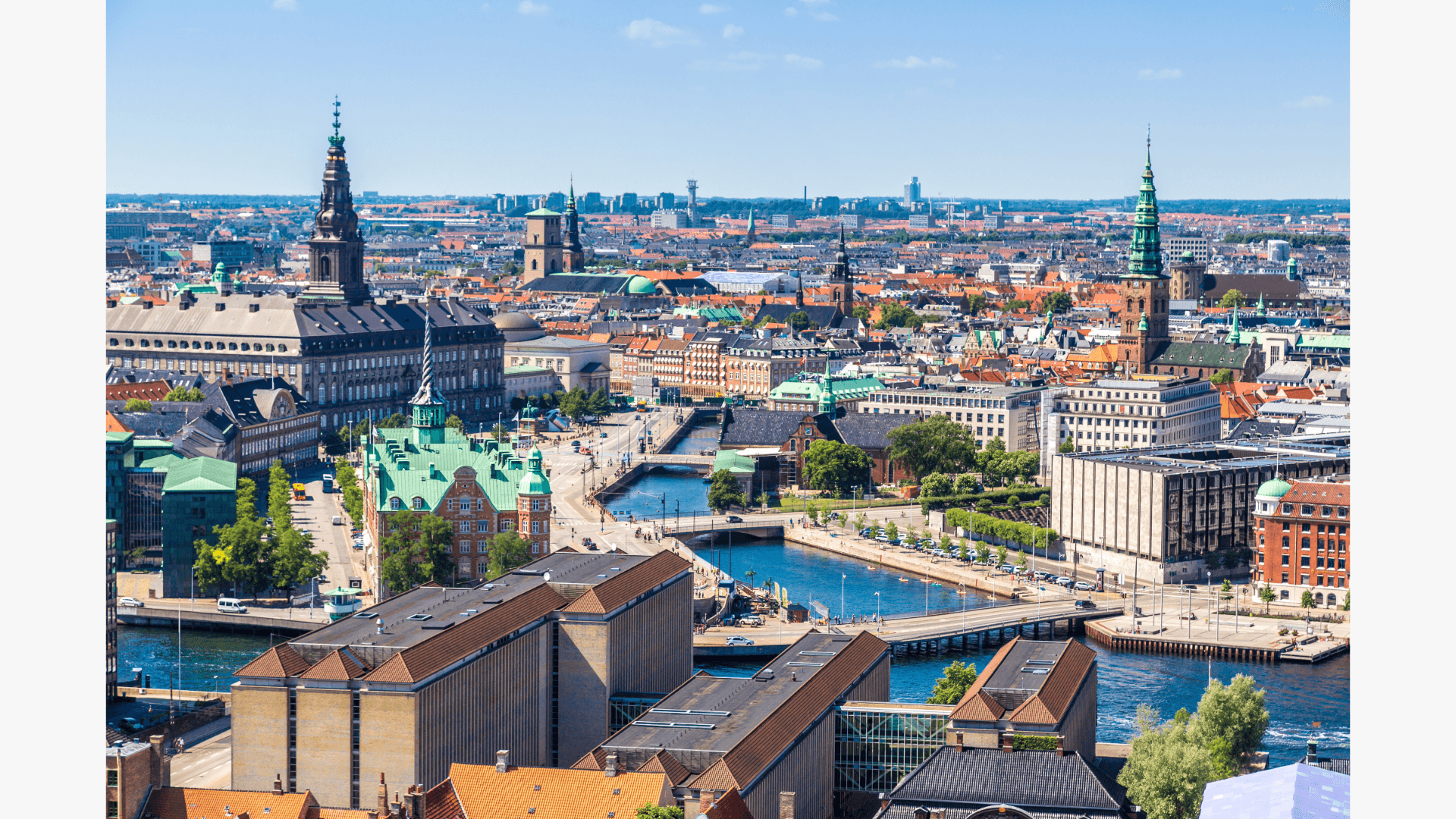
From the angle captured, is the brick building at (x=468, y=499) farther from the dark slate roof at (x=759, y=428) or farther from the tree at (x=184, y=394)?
the dark slate roof at (x=759, y=428)

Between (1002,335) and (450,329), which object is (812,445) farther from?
(1002,335)

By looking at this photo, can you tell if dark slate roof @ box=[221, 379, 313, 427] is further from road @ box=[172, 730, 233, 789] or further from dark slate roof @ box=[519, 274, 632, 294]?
dark slate roof @ box=[519, 274, 632, 294]

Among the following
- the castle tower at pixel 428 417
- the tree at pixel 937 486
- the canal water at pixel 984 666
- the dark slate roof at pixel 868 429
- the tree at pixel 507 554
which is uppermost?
the castle tower at pixel 428 417

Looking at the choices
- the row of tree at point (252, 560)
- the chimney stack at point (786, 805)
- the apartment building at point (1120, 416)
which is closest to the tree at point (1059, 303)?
the apartment building at point (1120, 416)

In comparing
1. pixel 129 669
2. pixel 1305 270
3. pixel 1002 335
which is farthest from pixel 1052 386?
pixel 1305 270

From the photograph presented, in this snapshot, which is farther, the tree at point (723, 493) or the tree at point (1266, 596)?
the tree at point (723, 493)

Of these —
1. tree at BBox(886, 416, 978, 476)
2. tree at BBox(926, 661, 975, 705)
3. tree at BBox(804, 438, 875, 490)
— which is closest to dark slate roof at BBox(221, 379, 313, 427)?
tree at BBox(804, 438, 875, 490)
